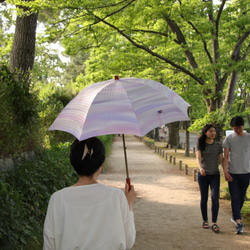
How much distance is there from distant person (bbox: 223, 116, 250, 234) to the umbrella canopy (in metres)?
3.32

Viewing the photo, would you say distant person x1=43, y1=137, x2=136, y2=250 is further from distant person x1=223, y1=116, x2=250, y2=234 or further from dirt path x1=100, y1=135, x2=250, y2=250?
distant person x1=223, y1=116, x2=250, y2=234

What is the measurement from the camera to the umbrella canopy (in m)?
2.84

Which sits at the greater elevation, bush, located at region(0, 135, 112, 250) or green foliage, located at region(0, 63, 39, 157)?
green foliage, located at region(0, 63, 39, 157)

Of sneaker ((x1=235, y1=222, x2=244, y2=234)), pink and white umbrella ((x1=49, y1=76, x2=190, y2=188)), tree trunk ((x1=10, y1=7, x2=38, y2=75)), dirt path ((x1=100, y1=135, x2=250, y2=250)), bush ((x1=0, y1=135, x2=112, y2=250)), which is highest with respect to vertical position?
tree trunk ((x1=10, y1=7, x2=38, y2=75))

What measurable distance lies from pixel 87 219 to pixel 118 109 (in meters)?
1.14

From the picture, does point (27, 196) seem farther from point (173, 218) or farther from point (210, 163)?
point (173, 218)

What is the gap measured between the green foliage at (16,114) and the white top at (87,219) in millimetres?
3233

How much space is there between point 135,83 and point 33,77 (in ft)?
13.9

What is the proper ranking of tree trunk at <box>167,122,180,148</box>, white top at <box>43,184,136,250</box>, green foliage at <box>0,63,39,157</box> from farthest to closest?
tree trunk at <box>167,122,180,148</box>
green foliage at <box>0,63,39,157</box>
white top at <box>43,184,136,250</box>

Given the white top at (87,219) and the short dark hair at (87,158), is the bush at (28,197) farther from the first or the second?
the short dark hair at (87,158)

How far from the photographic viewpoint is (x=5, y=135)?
536cm

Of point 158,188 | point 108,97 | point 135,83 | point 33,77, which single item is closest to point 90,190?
point 108,97

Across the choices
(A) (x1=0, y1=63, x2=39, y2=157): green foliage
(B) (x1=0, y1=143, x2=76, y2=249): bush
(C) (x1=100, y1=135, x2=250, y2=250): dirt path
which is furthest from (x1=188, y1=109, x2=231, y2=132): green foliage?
(A) (x1=0, y1=63, x2=39, y2=157): green foliage

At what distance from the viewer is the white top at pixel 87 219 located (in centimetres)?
202
